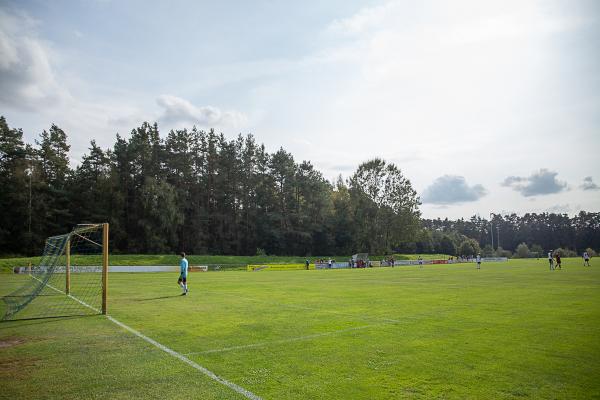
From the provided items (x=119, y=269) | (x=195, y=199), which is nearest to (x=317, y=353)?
(x=119, y=269)

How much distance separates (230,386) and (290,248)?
277 feet

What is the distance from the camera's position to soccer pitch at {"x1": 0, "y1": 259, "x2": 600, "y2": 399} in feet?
20.0

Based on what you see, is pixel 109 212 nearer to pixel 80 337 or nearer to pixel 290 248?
pixel 290 248

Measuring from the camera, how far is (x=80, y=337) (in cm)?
1020

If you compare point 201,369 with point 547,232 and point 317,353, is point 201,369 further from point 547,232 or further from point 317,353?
point 547,232

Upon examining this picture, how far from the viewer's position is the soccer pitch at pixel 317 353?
6.10 m

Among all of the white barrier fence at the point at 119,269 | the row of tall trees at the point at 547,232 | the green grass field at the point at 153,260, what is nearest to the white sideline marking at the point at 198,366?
the white barrier fence at the point at 119,269

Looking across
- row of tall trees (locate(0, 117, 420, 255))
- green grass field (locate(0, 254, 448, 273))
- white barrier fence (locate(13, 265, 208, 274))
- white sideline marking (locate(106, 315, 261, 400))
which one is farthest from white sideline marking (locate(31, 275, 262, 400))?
row of tall trees (locate(0, 117, 420, 255))

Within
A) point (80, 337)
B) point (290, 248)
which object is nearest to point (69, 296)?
point (80, 337)

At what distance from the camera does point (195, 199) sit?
280 ft

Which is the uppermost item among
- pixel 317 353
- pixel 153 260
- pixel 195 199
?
pixel 195 199

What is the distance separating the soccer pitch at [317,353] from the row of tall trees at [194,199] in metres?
64.6

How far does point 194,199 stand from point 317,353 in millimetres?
81000

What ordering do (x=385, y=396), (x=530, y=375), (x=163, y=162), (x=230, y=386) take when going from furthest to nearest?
1. (x=163, y=162)
2. (x=530, y=375)
3. (x=230, y=386)
4. (x=385, y=396)
